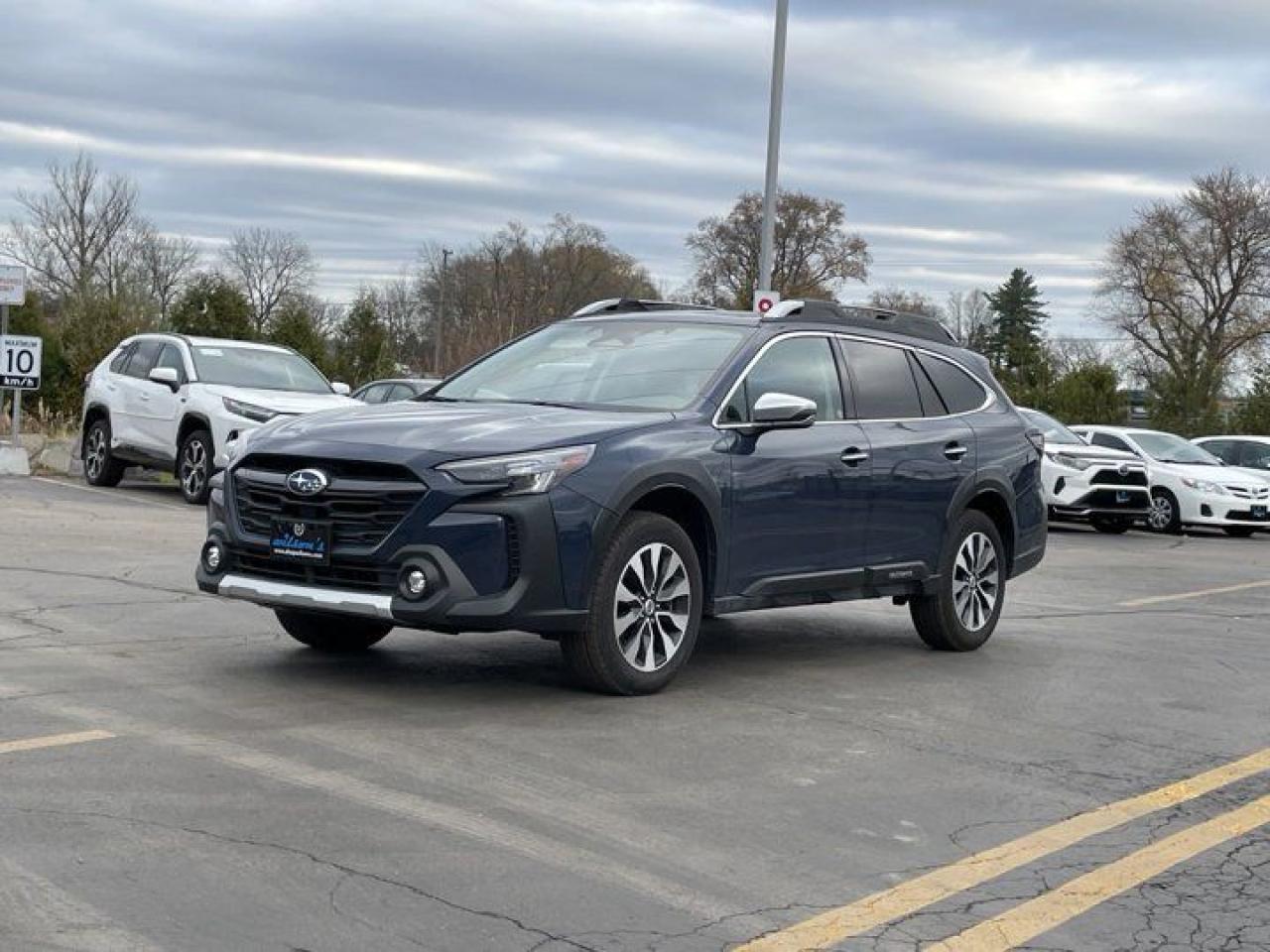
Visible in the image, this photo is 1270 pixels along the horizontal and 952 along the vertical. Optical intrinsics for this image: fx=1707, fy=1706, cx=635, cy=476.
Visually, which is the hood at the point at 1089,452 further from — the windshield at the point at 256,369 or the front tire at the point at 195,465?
the front tire at the point at 195,465

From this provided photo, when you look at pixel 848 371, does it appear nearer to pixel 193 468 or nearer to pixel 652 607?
pixel 652 607

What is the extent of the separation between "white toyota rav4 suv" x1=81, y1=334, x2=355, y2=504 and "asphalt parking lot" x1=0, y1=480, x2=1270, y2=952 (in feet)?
23.0

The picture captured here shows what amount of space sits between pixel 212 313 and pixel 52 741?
3608cm

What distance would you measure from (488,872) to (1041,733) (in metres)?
3.29

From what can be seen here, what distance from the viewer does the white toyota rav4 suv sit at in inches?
655

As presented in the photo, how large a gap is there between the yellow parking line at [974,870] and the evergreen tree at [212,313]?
3594 cm

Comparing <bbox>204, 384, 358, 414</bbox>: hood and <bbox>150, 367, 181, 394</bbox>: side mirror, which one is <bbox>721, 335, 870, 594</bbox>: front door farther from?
<bbox>150, 367, 181, 394</bbox>: side mirror

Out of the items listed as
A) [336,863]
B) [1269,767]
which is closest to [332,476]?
[336,863]

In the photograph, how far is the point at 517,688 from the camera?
7.50 metres

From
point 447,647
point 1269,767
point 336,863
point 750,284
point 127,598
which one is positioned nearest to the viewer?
point 336,863

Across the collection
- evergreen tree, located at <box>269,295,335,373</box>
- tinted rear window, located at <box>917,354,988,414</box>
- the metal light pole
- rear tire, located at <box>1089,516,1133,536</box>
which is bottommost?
rear tire, located at <box>1089,516,1133,536</box>

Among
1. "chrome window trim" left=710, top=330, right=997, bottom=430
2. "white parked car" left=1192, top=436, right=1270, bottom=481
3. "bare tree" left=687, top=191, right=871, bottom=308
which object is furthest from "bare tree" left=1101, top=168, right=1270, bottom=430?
"chrome window trim" left=710, top=330, right=997, bottom=430

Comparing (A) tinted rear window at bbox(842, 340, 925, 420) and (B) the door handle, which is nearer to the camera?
(B) the door handle

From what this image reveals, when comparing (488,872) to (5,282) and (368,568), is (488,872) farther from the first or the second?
(5,282)
